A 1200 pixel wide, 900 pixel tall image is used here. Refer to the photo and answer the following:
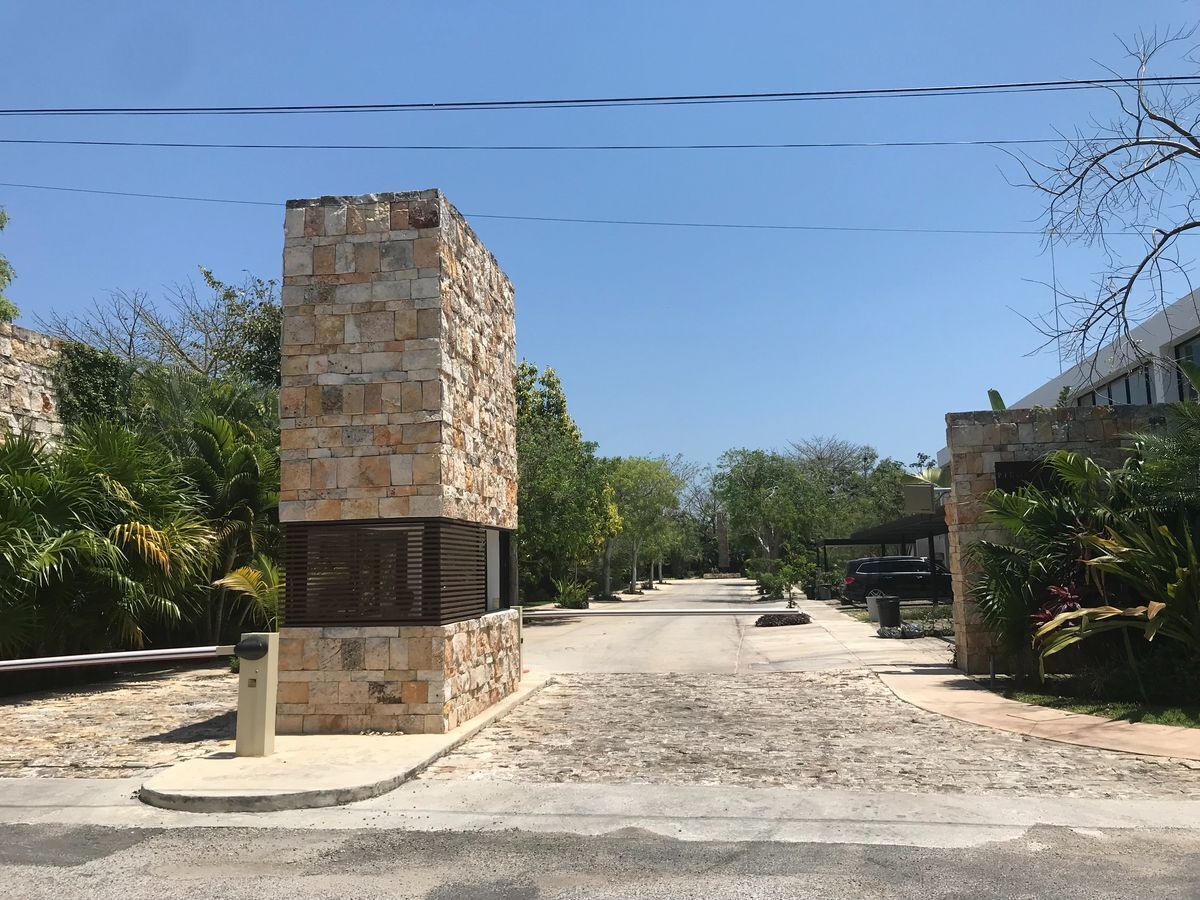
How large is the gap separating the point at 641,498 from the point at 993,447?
39.6 m

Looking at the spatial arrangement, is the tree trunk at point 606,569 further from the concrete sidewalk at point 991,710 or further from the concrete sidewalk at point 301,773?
the concrete sidewalk at point 301,773

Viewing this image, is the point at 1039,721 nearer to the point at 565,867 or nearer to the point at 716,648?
the point at 565,867

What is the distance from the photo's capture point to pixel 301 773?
24.5ft

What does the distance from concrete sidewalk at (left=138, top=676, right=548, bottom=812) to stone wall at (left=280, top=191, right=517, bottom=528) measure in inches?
89.4

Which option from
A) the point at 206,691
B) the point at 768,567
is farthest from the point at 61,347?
the point at 768,567

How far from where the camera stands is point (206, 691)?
1329 centimetres

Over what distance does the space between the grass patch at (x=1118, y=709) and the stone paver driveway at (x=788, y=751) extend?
146 centimetres

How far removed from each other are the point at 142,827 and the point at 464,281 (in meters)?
6.53

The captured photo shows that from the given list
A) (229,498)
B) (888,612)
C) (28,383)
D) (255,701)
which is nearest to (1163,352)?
(888,612)

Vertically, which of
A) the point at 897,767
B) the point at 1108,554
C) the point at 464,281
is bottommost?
the point at 897,767

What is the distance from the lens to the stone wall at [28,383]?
575 inches

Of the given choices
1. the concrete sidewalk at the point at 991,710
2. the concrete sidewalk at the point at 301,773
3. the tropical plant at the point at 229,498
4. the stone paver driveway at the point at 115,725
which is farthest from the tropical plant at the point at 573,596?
the concrete sidewalk at the point at 301,773

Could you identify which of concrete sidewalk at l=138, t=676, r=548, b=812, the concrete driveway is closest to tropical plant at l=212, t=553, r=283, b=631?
the concrete driveway

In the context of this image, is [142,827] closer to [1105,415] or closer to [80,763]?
[80,763]
